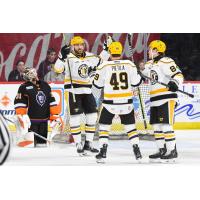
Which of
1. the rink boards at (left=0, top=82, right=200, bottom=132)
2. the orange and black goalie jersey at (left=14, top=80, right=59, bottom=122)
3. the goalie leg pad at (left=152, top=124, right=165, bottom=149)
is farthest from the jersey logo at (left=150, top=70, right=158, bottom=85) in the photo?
the rink boards at (left=0, top=82, right=200, bottom=132)

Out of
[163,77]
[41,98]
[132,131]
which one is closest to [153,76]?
[163,77]

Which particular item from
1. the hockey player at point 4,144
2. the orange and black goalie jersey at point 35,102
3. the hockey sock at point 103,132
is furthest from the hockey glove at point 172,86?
the hockey player at point 4,144

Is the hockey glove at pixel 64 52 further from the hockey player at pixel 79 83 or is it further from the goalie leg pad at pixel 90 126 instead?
the goalie leg pad at pixel 90 126

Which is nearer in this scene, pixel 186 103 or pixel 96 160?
pixel 96 160

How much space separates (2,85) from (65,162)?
9.04ft

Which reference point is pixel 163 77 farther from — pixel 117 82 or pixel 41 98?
pixel 41 98

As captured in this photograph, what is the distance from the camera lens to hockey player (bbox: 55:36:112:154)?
500 cm

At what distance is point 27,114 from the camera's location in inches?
200

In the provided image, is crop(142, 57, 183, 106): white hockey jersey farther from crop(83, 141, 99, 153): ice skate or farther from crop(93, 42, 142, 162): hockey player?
crop(83, 141, 99, 153): ice skate

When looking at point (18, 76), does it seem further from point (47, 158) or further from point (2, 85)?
point (47, 158)

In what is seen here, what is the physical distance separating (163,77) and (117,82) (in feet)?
1.53

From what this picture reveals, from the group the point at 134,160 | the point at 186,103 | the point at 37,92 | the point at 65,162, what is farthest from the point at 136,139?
the point at 186,103

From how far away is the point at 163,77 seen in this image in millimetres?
4711

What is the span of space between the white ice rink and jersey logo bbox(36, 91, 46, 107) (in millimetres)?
502
